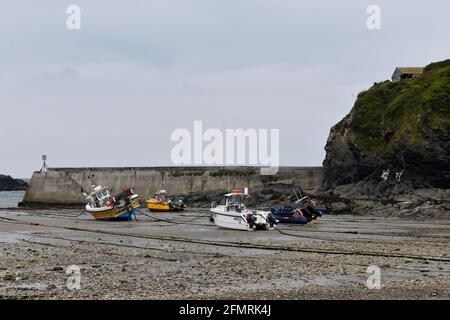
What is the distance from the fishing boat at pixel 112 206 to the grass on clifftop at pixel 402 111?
34.8m

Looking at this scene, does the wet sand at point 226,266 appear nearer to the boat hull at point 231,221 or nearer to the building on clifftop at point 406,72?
the boat hull at point 231,221

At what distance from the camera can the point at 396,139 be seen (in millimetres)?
76062

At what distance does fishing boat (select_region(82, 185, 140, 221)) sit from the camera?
187 feet

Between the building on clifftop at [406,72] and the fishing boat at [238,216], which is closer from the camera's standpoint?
the fishing boat at [238,216]

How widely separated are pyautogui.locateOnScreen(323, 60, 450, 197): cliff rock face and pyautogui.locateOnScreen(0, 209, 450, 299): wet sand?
34.8m

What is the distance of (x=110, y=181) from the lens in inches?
4134

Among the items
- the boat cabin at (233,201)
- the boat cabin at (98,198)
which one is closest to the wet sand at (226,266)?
the boat cabin at (233,201)

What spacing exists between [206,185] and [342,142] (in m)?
24.3

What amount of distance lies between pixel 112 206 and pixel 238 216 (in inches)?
724

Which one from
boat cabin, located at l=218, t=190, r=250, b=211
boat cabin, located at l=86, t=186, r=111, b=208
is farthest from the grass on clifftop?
boat cabin, located at l=86, t=186, r=111, b=208

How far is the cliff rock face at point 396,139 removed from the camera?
232 ft

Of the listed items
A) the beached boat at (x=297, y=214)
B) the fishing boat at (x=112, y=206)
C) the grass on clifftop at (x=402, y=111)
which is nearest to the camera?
the beached boat at (x=297, y=214)
